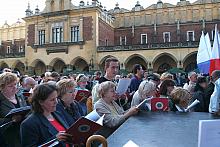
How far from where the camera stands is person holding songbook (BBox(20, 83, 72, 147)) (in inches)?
118

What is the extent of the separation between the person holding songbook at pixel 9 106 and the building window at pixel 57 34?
102 feet

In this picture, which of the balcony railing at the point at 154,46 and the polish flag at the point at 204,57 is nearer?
the polish flag at the point at 204,57

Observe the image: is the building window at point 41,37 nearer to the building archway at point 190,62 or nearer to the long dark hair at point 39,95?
the building archway at point 190,62

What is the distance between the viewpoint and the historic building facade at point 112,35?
31706 millimetres

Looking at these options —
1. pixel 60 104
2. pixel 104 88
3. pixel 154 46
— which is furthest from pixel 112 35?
Answer: pixel 60 104

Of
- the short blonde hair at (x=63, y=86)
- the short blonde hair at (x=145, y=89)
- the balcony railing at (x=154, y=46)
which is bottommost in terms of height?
the short blonde hair at (x=145, y=89)

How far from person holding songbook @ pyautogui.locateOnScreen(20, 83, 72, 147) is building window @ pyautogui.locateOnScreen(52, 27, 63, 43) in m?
32.3

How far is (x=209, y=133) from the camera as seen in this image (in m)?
1.93

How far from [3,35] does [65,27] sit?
19.6m

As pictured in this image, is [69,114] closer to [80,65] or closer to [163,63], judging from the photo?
[163,63]

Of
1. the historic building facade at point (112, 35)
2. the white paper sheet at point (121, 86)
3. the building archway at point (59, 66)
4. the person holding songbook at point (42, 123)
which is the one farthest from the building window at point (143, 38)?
the person holding songbook at point (42, 123)

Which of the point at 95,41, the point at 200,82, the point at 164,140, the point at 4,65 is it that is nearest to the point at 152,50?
the point at 95,41

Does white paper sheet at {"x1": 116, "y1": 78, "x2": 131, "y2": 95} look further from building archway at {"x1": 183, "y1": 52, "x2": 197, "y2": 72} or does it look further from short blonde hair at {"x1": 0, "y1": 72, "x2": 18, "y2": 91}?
building archway at {"x1": 183, "y1": 52, "x2": 197, "y2": 72}

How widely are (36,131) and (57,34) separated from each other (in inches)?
1300
